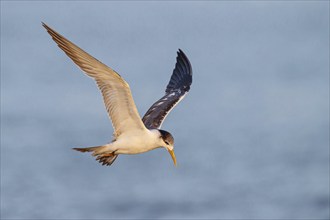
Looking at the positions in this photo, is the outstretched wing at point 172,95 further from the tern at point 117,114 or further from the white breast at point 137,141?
the white breast at point 137,141

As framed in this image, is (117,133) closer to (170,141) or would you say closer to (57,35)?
(170,141)

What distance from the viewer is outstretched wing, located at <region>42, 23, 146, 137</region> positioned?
10.8 m

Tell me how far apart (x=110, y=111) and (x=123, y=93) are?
0.37m

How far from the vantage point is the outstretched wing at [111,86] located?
10805 millimetres

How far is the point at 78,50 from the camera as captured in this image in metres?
10.8

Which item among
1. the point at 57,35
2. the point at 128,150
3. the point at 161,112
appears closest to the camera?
the point at 57,35

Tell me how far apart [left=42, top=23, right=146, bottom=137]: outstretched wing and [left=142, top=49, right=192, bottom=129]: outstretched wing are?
132cm

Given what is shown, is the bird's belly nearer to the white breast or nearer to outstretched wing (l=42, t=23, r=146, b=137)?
the white breast

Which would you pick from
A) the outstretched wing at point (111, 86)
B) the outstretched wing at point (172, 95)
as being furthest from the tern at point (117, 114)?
the outstretched wing at point (172, 95)

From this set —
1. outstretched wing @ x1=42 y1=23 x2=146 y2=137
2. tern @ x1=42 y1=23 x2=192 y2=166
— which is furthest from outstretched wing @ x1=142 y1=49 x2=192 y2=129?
outstretched wing @ x1=42 y1=23 x2=146 y2=137

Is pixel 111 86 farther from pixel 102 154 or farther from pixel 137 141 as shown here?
pixel 102 154

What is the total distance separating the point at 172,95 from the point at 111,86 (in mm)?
3118

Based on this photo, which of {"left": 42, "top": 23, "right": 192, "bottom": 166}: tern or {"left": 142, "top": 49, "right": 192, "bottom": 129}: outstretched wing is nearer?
{"left": 42, "top": 23, "right": 192, "bottom": 166}: tern

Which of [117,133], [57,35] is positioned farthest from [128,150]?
[57,35]
